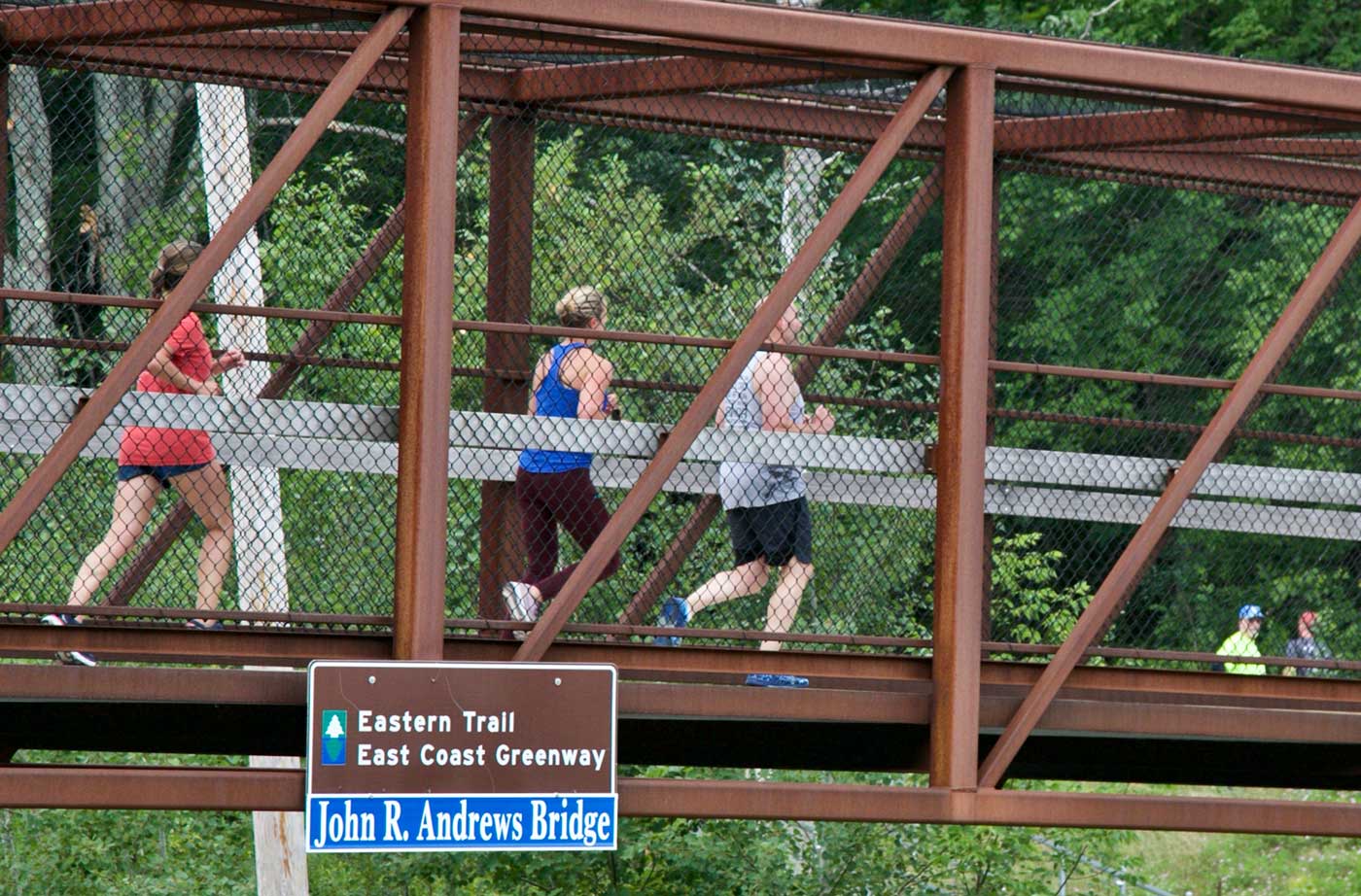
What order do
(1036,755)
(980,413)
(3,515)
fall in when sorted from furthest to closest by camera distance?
(1036,755) → (980,413) → (3,515)

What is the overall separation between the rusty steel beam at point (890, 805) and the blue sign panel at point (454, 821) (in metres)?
0.25

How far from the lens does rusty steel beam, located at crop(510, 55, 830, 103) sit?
661 centimetres

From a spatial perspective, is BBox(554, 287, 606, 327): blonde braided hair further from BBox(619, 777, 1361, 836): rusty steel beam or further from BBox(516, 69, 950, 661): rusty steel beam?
BBox(619, 777, 1361, 836): rusty steel beam

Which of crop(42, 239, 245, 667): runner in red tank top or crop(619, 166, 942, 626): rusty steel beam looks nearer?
crop(42, 239, 245, 667): runner in red tank top

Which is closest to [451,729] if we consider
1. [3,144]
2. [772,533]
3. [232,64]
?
[772,533]

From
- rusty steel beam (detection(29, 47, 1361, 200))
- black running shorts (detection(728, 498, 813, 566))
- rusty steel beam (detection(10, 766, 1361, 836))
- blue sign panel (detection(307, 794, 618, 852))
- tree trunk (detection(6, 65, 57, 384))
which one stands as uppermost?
tree trunk (detection(6, 65, 57, 384))

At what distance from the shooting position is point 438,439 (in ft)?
18.6

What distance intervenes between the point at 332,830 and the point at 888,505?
7.47 ft

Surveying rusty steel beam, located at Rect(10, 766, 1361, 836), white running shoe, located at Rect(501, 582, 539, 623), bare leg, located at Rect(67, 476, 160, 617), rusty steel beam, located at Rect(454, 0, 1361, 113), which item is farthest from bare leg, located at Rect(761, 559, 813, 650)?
bare leg, located at Rect(67, 476, 160, 617)

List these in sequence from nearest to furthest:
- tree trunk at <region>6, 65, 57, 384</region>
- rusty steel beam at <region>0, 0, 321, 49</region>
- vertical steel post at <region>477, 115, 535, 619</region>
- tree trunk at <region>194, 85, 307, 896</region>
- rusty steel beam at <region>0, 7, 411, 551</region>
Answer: rusty steel beam at <region>0, 7, 411, 551</region> < rusty steel beam at <region>0, 0, 321, 49</region> < vertical steel post at <region>477, 115, 535, 619</region> < tree trunk at <region>6, 65, 57, 384</region> < tree trunk at <region>194, 85, 307, 896</region>

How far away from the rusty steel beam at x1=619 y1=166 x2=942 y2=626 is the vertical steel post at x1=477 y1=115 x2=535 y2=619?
0.53 m

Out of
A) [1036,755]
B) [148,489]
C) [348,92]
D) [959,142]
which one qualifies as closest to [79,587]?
[148,489]

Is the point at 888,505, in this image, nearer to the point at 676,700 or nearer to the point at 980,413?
the point at 980,413

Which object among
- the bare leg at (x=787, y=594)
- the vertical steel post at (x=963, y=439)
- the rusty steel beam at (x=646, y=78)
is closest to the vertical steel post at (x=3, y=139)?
the rusty steel beam at (x=646, y=78)
